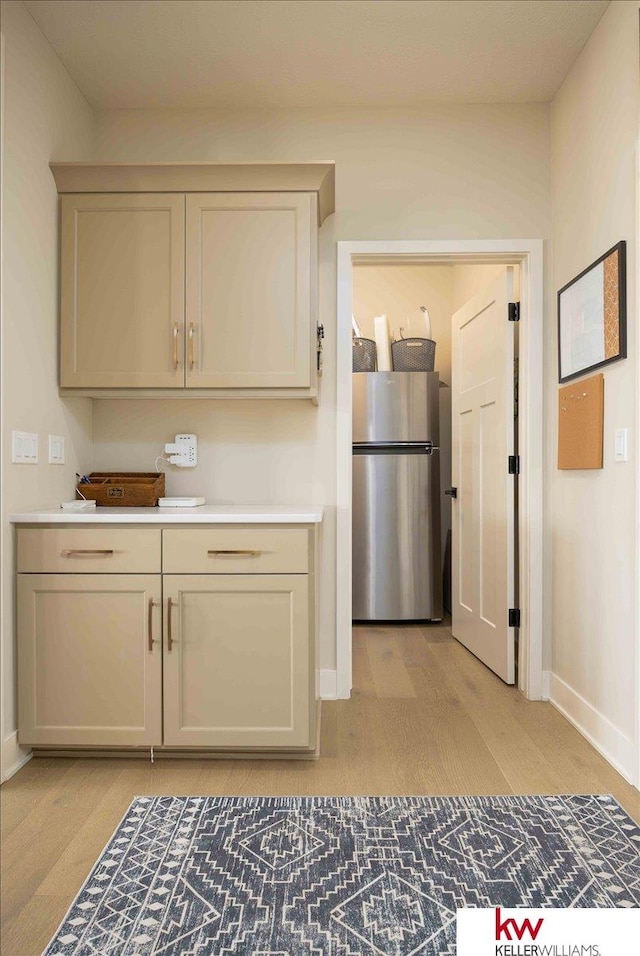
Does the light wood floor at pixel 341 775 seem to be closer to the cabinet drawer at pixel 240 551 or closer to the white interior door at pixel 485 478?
the white interior door at pixel 485 478

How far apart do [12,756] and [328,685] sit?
52.6 inches

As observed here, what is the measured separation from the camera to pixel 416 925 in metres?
1.53

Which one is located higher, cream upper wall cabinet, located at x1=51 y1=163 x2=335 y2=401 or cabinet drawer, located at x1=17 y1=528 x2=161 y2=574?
cream upper wall cabinet, located at x1=51 y1=163 x2=335 y2=401

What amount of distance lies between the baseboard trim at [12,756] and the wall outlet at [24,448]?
97cm

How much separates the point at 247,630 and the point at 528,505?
1.46 metres

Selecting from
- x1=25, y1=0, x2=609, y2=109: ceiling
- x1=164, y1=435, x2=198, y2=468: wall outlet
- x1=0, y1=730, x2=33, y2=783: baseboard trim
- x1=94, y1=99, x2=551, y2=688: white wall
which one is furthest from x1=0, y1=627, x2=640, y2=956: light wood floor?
x1=25, y1=0, x2=609, y2=109: ceiling

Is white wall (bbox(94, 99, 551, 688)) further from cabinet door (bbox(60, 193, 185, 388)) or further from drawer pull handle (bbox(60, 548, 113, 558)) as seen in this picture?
drawer pull handle (bbox(60, 548, 113, 558))

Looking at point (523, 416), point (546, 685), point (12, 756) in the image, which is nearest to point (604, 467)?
point (523, 416)

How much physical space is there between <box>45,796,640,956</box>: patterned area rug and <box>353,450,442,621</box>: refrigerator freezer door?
8.24 feet

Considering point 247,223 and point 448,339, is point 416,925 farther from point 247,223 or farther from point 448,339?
point 448,339

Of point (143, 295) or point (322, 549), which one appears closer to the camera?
point (143, 295)

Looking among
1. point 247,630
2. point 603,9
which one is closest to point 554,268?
point 603,9

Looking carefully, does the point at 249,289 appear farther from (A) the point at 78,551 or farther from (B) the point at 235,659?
(B) the point at 235,659

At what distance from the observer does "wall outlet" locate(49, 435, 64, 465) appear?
→ 2.67m
